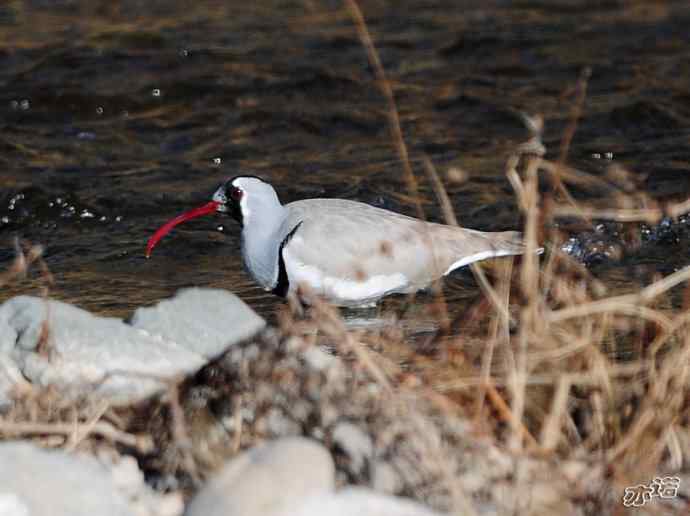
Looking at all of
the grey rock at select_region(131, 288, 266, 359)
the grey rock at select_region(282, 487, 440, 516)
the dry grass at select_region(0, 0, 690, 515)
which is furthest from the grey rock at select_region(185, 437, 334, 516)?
the grey rock at select_region(131, 288, 266, 359)

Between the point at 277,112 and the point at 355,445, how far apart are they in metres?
6.59

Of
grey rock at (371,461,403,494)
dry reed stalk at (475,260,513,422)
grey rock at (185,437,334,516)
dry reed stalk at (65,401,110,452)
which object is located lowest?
grey rock at (371,461,403,494)

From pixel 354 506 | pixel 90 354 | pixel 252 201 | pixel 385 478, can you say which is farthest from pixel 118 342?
pixel 252 201

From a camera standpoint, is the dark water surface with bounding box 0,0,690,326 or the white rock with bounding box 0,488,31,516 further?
the dark water surface with bounding box 0,0,690,326

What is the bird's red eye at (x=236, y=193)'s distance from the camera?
675 centimetres

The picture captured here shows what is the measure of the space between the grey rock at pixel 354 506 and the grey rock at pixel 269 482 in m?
0.02

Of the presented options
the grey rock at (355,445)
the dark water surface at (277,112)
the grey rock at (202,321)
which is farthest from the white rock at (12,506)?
the dark water surface at (277,112)

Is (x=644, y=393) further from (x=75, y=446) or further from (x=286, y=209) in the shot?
(x=286, y=209)

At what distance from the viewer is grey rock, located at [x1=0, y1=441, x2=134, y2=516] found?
3.81 meters

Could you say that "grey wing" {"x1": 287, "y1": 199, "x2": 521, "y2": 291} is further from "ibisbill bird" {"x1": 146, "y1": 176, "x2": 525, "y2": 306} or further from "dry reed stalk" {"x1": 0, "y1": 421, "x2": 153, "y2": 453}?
"dry reed stalk" {"x1": 0, "y1": 421, "x2": 153, "y2": 453}

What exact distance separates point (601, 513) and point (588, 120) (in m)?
6.56

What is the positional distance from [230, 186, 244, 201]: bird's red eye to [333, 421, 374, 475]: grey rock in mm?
2673

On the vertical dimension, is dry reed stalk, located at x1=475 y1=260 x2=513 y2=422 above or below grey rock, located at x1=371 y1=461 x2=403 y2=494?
above

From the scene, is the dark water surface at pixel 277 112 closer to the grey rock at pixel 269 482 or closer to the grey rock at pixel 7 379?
the grey rock at pixel 7 379
